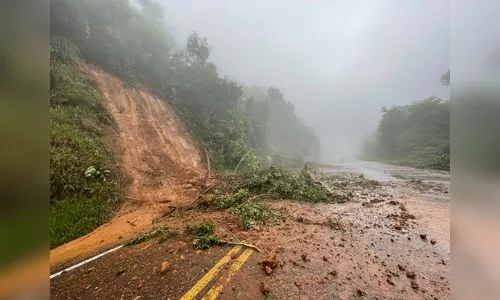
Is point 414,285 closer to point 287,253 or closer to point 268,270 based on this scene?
point 287,253

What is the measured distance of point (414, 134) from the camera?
2681 cm

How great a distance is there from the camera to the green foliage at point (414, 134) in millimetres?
19953

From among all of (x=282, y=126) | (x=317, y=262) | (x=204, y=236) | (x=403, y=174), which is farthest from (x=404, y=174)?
(x=282, y=126)

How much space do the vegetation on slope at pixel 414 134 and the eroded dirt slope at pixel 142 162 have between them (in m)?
18.1

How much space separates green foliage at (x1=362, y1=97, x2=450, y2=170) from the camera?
19953 mm

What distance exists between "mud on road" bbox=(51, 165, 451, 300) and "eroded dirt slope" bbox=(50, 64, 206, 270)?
918 mm

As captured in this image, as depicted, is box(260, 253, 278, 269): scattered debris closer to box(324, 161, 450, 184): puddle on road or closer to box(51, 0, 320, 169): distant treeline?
box(51, 0, 320, 169): distant treeline

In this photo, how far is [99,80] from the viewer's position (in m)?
10.0

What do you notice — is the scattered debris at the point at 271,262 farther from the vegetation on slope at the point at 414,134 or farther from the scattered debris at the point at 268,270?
the vegetation on slope at the point at 414,134

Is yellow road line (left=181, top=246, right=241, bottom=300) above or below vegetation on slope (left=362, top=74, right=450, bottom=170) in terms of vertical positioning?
below

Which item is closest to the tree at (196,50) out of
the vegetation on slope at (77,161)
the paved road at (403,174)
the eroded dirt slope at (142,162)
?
the eroded dirt slope at (142,162)

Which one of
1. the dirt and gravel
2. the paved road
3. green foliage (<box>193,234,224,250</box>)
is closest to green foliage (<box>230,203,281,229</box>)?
the dirt and gravel
